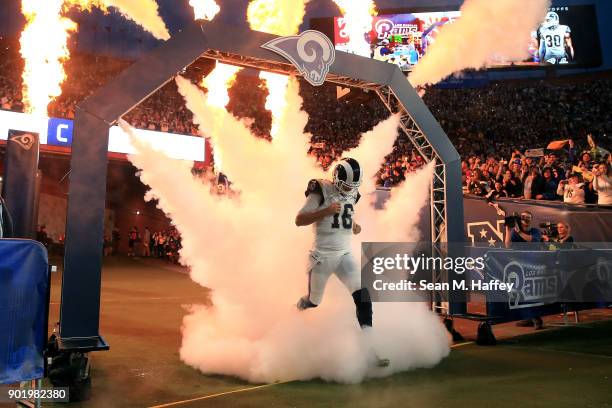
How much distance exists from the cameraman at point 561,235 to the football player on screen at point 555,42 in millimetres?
22174

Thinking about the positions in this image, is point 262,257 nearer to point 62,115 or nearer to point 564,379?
point 564,379

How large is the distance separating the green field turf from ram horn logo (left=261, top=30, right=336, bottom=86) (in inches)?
153

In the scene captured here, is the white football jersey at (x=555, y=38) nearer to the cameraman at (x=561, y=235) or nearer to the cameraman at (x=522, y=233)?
the cameraman at (x=561, y=235)

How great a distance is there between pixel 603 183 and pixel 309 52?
25.6ft

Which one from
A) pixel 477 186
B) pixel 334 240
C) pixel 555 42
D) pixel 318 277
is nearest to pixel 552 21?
pixel 555 42

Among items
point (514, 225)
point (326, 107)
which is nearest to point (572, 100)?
point (326, 107)

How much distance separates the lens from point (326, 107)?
3127 centimetres

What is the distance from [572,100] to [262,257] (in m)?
29.2

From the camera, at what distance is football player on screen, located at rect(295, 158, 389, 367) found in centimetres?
536

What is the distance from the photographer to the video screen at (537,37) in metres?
28.0

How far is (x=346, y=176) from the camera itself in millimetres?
5371

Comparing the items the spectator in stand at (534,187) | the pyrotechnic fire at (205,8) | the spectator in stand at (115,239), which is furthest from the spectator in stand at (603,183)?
the spectator in stand at (115,239)

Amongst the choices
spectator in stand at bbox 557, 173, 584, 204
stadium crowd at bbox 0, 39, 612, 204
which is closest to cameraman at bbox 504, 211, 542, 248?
spectator in stand at bbox 557, 173, 584, 204

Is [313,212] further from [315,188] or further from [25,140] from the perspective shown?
[25,140]
